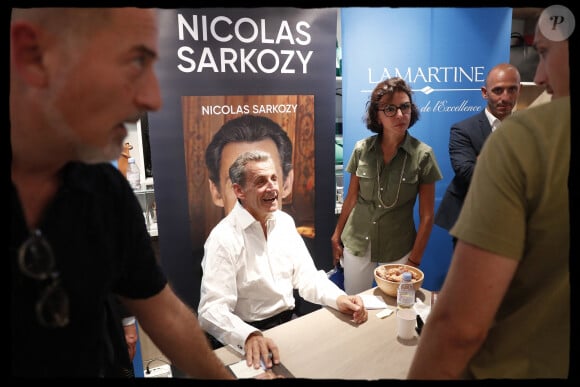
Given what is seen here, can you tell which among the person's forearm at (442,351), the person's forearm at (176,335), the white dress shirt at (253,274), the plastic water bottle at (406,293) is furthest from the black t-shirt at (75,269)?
the plastic water bottle at (406,293)

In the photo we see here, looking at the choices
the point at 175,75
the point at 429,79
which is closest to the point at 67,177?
the point at 175,75

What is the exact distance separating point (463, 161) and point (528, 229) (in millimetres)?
528

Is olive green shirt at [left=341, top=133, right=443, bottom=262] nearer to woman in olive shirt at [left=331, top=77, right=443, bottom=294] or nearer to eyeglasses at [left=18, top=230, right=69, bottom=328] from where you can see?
woman in olive shirt at [left=331, top=77, right=443, bottom=294]

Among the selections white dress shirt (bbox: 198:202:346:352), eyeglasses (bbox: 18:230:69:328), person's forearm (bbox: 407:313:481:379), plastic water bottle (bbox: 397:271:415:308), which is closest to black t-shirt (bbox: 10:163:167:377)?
eyeglasses (bbox: 18:230:69:328)

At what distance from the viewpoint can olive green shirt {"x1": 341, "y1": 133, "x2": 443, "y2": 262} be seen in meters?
2.08

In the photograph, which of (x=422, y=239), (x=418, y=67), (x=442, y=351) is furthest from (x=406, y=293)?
(x=418, y=67)

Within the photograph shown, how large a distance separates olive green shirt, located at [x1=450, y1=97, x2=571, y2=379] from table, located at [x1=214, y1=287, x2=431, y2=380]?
510 millimetres

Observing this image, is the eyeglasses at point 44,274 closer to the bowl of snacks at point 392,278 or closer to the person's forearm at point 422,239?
the bowl of snacks at point 392,278

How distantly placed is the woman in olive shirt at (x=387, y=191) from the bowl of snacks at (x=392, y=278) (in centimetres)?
35

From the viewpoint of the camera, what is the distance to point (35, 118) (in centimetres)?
42

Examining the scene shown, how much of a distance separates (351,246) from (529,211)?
5.75 feet

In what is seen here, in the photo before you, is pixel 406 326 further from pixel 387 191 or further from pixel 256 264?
pixel 387 191

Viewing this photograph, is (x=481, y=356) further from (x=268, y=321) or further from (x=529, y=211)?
(x=268, y=321)

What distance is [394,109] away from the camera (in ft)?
6.77
